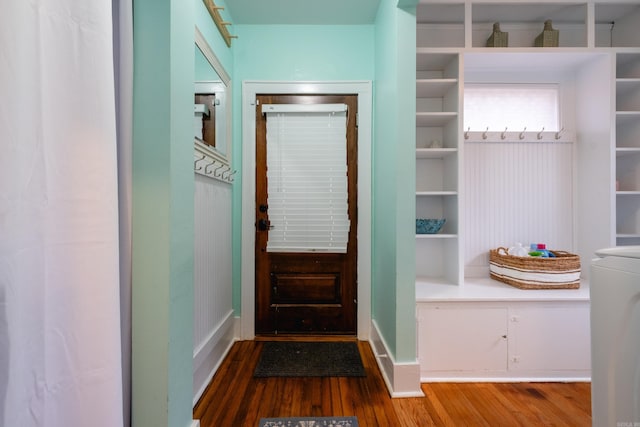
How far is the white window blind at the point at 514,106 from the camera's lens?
255 cm

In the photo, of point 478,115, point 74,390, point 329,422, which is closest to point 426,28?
point 478,115

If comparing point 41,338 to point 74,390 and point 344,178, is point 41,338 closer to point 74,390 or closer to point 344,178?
A: point 74,390

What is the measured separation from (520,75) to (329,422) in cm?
284

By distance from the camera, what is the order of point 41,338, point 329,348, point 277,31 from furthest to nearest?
point 277,31
point 329,348
point 41,338

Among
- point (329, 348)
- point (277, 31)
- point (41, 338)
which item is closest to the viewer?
point (41, 338)

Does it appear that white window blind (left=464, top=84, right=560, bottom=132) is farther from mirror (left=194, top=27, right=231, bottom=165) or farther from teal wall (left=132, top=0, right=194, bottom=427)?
teal wall (left=132, top=0, right=194, bottom=427)

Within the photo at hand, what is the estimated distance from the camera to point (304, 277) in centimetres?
262

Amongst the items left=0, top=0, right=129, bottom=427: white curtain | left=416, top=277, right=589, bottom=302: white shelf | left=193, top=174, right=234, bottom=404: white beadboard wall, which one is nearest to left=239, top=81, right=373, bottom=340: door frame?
left=193, top=174, right=234, bottom=404: white beadboard wall

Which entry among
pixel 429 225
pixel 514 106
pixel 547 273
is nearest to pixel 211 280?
pixel 429 225

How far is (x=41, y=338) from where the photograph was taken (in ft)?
2.50

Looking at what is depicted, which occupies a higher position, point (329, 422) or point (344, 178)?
point (344, 178)

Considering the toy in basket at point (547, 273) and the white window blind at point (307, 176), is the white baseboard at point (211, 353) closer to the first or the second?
the white window blind at point (307, 176)

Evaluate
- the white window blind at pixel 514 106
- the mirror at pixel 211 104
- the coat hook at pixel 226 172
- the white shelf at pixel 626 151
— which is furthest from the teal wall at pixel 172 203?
the white shelf at pixel 626 151

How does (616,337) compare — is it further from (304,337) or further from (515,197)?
(304,337)
